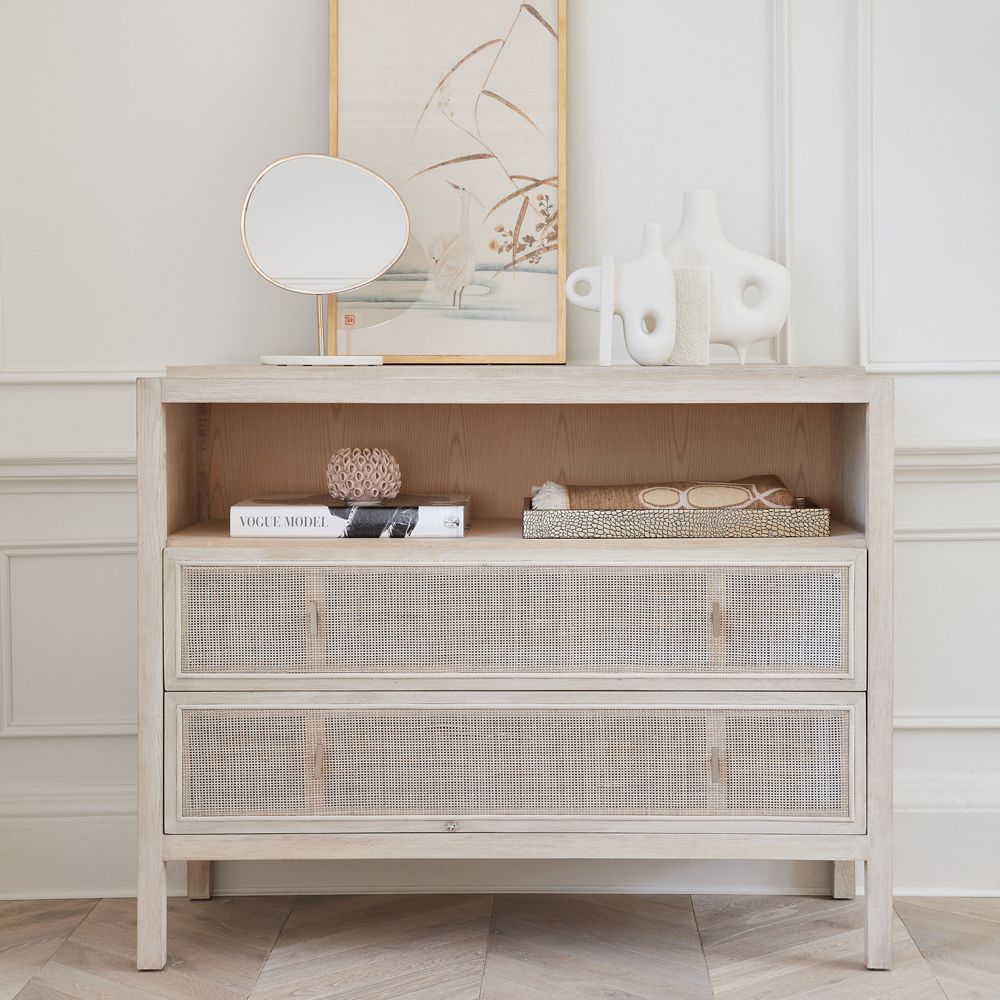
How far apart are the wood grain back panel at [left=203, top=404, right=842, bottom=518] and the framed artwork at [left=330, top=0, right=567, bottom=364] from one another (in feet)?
0.42

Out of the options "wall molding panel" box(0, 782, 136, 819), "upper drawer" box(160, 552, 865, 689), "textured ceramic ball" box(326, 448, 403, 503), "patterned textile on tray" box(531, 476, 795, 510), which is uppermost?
"textured ceramic ball" box(326, 448, 403, 503)

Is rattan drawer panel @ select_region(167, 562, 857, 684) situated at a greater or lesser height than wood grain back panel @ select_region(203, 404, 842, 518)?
lesser

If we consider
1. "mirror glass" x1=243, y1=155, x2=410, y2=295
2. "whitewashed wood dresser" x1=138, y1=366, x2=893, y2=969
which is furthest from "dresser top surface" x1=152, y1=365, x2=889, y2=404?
"mirror glass" x1=243, y1=155, x2=410, y2=295

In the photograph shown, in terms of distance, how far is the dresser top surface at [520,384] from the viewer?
1670 mm

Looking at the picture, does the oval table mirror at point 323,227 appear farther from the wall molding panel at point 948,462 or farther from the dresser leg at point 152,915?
the wall molding panel at point 948,462

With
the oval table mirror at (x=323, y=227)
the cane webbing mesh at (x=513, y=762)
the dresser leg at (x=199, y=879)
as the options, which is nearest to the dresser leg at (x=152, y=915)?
the cane webbing mesh at (x=513, y=762)

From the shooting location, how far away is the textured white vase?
1864 millimetres

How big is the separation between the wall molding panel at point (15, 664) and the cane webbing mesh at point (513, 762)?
1.61 feet

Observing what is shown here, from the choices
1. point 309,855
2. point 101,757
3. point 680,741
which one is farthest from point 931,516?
point 101,757

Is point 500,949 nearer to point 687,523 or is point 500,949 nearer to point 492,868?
point 492,868

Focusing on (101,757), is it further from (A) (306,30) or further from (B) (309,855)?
(A) (306,30)

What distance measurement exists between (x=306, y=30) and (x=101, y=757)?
1.46 m

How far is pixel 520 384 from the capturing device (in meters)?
1.68

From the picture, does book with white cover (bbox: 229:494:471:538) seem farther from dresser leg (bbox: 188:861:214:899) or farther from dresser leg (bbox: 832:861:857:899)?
dresser leg (bbox: 832:861:857:899)
